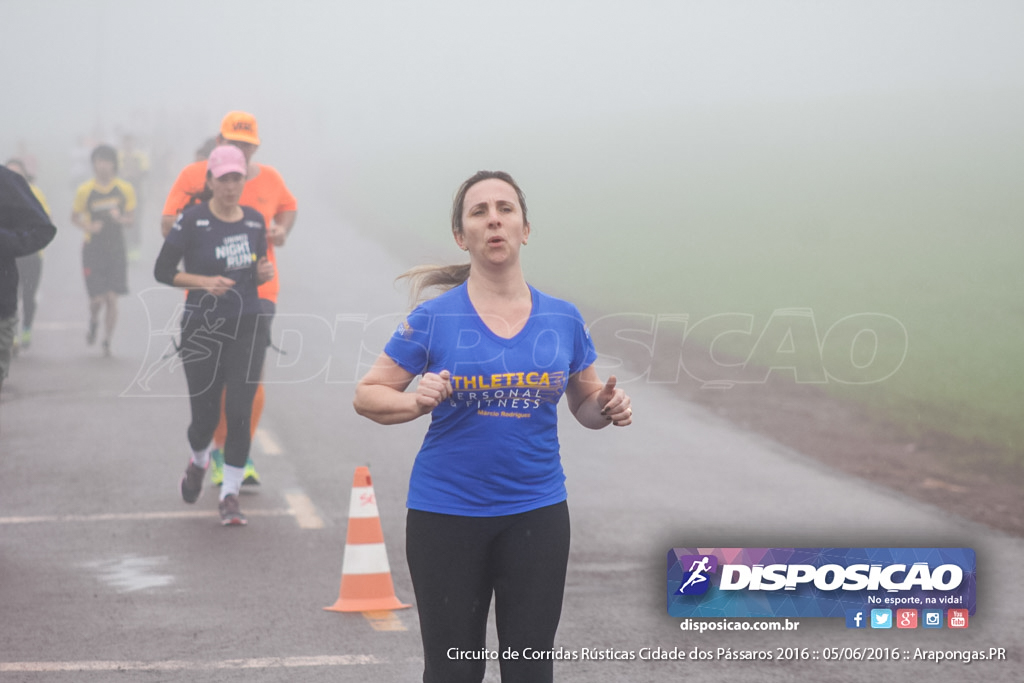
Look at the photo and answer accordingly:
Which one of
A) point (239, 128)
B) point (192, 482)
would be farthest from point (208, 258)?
point (192, 482)

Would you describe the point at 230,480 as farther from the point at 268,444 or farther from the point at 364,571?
the point at 268,444

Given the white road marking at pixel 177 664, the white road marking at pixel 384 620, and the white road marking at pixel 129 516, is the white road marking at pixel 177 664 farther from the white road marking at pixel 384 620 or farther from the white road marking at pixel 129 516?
the white road marking at pixel 129 516

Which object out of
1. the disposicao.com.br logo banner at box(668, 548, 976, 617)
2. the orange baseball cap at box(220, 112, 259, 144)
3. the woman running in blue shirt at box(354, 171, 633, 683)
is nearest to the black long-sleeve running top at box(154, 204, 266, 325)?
the orange baseball cap at box(220, 112, 259, 144)

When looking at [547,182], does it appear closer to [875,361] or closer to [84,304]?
[84,304]

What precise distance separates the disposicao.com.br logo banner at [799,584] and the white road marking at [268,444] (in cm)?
489

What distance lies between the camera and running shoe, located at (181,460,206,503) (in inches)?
337

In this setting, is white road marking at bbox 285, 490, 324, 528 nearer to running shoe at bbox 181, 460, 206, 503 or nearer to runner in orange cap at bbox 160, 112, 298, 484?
runner in orange cap at bbox 160, 112, 298, 484

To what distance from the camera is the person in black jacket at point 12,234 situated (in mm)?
7047

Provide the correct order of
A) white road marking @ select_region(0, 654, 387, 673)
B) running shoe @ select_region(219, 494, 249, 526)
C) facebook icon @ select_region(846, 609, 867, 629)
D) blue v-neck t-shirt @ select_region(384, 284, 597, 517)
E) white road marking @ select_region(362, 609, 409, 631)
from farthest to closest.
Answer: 1. running shoe @ select_region(219, 494, 249, 526)
2. facebook icon @ select_region(846, 609, 867, 629)
3. white road marking @ select_region(362, 609, 409, 631)
4. white road marking @ select_region(0, 654, 387, 673)
5. blue v-neck t-shirt @ select_region(384, 284, 597, 517)

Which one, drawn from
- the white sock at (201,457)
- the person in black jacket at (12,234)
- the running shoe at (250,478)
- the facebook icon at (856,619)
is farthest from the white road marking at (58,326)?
the facebook icon at (856,619)

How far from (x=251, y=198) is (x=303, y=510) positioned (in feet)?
6.95

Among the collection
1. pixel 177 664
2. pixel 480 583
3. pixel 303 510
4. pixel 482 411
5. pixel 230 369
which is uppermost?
pixel 482 411

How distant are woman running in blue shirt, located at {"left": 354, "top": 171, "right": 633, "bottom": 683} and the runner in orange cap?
4.40 metres

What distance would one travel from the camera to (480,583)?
4.04 metres
